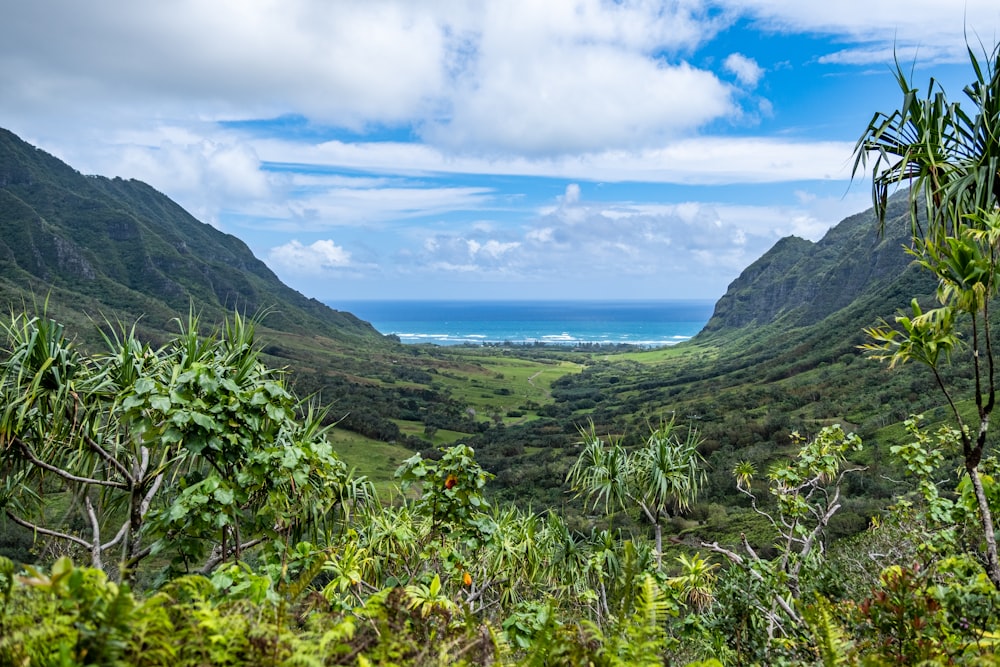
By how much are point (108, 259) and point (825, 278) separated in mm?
143967

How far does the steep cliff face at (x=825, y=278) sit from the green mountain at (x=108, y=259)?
92.2 metres

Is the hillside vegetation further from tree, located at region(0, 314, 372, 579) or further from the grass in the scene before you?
the grass

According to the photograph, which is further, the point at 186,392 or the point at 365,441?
the point at 365,441

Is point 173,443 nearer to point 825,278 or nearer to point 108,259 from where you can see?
point 108,259

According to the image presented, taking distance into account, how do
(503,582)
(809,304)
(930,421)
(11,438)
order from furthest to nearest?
(809,304) < (930,421) < (503,582) < (11,438)

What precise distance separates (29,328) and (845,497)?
2500 cm

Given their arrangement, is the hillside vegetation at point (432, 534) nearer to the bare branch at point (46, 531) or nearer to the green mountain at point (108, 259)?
the bare branch at point (46, 531)

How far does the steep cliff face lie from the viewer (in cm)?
9092

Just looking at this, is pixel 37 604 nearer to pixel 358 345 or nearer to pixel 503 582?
pixel 503 582

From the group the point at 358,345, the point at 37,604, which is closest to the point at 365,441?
the point at 37,604

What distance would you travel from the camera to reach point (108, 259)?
374ft

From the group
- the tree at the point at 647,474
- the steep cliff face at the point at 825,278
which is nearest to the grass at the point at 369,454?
the tree at the point at 647,474

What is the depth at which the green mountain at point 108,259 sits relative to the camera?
8788cm

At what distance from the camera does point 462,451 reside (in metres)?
5.02
